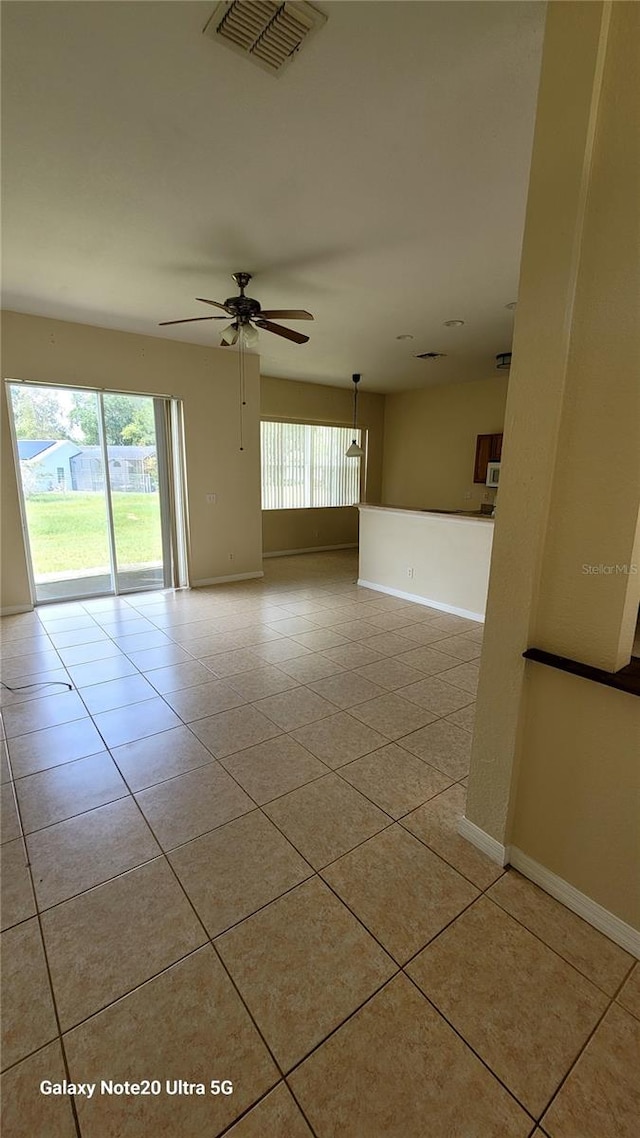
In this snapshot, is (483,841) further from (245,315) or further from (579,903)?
(245,315)

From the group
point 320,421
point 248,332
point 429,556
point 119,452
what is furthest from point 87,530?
point 320,421

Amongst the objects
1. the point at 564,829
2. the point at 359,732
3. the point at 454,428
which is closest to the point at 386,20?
the point at 564,829

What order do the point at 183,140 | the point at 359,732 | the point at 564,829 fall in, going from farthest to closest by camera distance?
the point at 359,732
the point at 183,140
the point at 564,829

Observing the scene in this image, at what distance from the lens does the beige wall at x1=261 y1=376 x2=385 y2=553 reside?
709 cm

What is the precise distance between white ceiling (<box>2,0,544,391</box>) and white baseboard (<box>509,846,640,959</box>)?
2824mm

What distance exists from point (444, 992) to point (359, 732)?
1.32 meters

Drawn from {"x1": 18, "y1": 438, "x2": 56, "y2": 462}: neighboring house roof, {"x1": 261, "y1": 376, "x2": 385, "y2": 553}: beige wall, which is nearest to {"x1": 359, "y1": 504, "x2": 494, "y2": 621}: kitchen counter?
{"x1": 261, "y1": 376, "x2": 385, "y2": 553}: beige wall

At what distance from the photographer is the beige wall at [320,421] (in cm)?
709

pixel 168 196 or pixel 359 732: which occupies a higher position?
pixel 168 196

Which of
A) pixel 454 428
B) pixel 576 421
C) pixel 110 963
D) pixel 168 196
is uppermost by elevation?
pixel 168 196

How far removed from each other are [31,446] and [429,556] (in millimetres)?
4111

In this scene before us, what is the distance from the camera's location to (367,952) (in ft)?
4.66

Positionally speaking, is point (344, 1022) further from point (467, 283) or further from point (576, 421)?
point (467, 283)

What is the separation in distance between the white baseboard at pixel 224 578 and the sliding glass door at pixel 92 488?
0.36m
